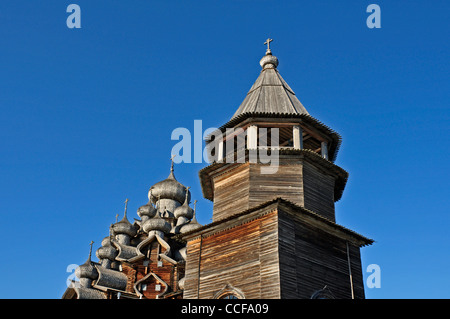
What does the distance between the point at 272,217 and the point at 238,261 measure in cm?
197

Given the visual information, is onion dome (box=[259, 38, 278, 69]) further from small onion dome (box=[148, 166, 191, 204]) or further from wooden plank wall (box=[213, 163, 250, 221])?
small onion dome (box=[148, 166, 191, 204])

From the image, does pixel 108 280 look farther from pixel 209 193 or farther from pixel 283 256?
pixel 283 256

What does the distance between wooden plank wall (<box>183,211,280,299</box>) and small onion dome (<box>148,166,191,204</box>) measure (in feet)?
83.2

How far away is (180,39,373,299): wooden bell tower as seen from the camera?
15422 millimetres

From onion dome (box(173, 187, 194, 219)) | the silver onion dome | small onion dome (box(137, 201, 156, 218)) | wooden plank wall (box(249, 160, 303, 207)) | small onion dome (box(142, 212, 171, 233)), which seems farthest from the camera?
small onion dome (box(137, 201, 156, 218))

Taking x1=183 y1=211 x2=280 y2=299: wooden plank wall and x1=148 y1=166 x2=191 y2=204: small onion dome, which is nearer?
x1=183 y1=211 x2=280 y2=299: wooden plank wall

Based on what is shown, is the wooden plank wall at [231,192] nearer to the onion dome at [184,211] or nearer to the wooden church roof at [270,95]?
the wooden church roof at [270,95]

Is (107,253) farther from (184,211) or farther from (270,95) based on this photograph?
(270,95)

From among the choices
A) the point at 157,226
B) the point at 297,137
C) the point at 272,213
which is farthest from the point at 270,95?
the point at 157,226

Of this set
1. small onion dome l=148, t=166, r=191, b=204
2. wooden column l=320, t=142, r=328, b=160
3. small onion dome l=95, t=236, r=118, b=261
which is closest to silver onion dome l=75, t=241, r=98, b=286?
small onion dome l=95, t=236, r=118, b=261

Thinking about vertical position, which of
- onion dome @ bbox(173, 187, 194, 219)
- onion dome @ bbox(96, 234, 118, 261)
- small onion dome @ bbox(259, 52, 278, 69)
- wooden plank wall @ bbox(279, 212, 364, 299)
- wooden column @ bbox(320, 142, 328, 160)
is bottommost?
wooden plank wall @ bbox(279, 212, 364, 299)

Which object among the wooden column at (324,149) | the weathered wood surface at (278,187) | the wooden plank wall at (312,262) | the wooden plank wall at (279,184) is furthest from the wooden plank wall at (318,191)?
the wooden plank wall at (312,262)

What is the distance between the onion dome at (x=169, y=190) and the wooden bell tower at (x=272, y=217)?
23.1 meters
